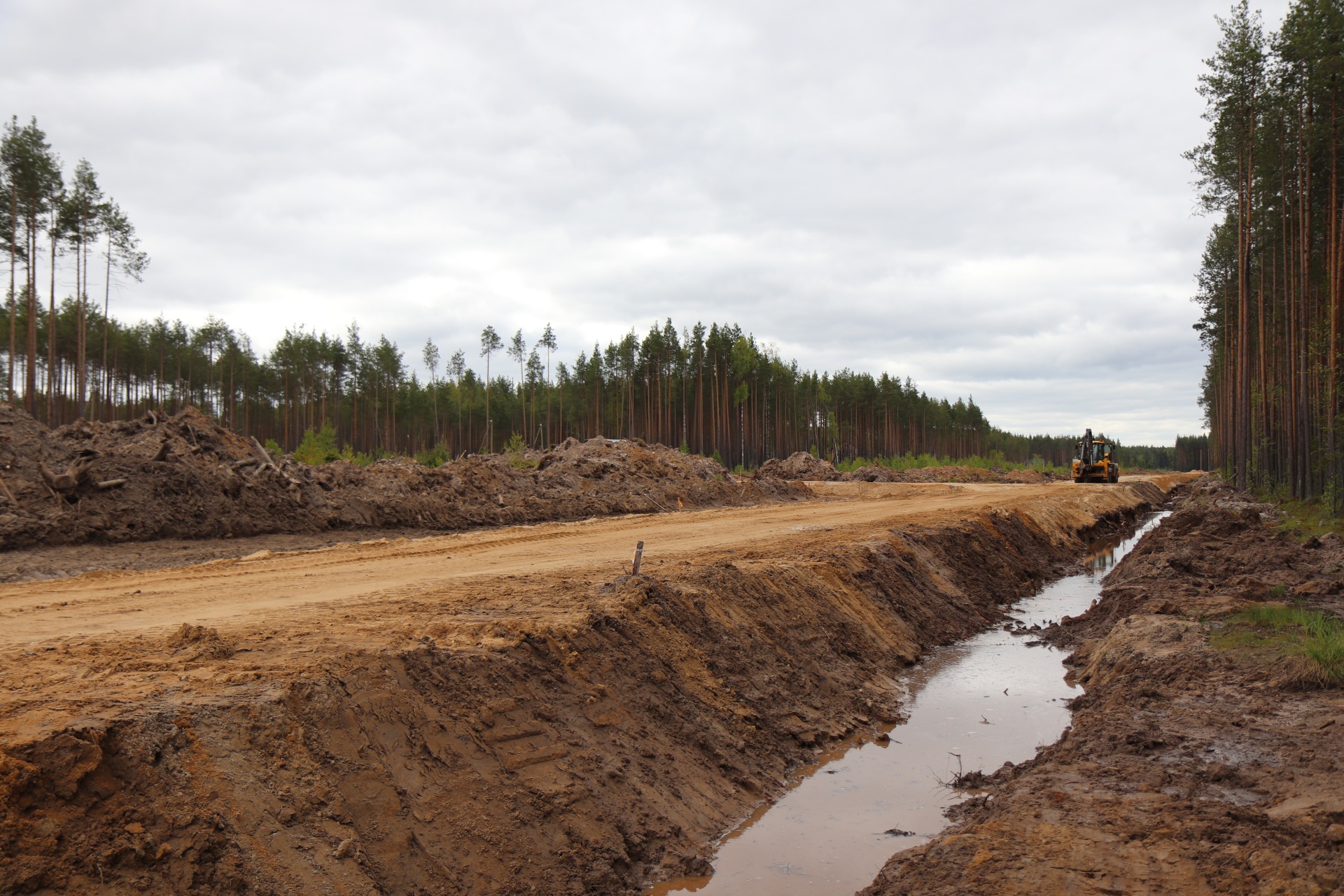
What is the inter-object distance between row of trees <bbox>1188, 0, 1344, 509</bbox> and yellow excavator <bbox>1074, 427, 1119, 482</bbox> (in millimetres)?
7960

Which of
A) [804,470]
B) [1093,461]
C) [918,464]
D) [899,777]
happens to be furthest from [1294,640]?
[918,464]

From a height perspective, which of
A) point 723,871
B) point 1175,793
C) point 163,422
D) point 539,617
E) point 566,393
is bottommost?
point 723,871

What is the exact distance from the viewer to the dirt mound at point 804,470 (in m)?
49.5

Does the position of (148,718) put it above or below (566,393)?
below

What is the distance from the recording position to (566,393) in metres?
81.9

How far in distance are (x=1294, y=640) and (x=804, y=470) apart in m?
43.9

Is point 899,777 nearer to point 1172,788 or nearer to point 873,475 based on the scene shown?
point 1172,788

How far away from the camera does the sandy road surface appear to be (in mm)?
7953

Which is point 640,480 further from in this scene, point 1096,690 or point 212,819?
point 212,819

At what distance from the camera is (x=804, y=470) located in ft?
169

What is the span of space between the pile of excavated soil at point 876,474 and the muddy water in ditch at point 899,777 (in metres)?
34.4

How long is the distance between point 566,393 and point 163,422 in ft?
209

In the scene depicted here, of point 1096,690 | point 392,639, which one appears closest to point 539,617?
point 392,639

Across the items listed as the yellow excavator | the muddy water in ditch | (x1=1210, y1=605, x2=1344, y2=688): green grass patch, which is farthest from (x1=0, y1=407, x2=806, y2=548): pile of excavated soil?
the yellow excavator
